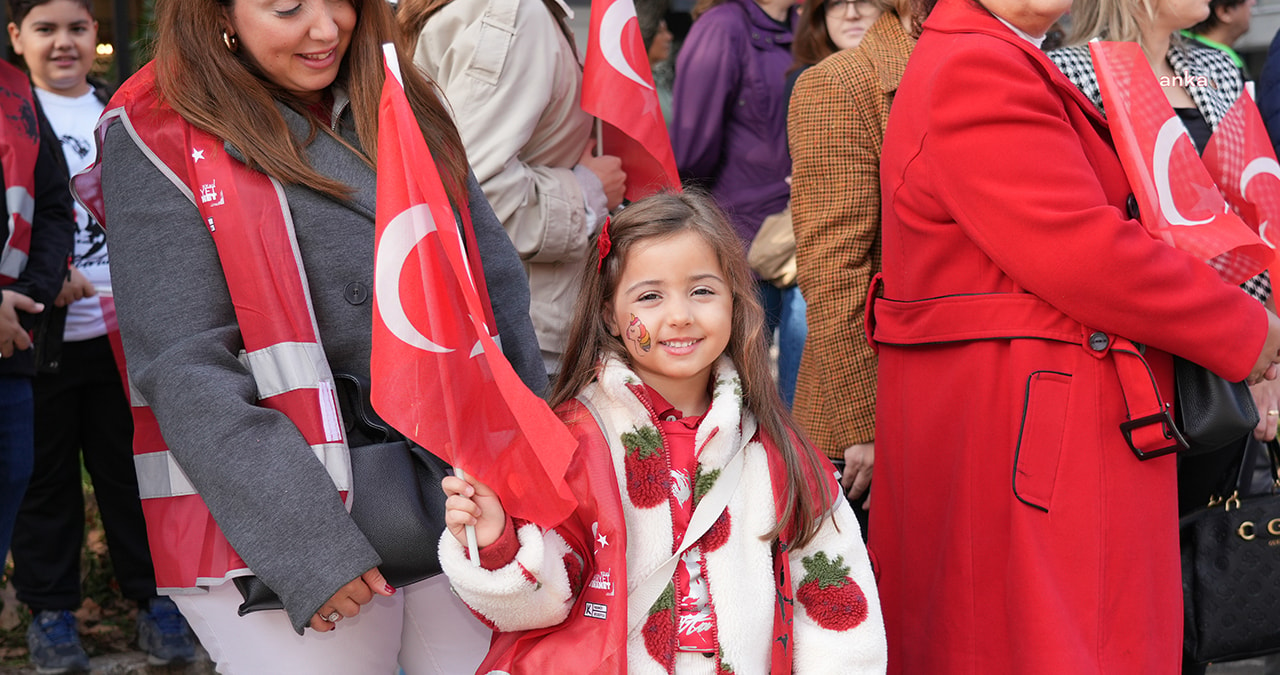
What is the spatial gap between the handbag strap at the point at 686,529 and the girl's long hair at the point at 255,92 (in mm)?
581

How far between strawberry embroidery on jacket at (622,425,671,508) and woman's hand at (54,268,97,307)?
2426 mm

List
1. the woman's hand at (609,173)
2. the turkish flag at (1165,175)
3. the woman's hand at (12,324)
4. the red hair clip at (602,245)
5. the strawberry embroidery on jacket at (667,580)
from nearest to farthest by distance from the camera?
the strawberry embroidery on jacket at (667,580)
the red hair clip at (602,245)
the turkish flag at (1165,175)
the woman's hand at (609,173)
the woman's hand at (12,324)

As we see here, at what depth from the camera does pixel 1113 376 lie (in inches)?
99.4

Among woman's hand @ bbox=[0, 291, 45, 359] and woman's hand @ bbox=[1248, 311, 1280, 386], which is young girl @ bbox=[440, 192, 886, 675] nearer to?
woman's hand @ bbox=[1248, 311, 1280, 386]

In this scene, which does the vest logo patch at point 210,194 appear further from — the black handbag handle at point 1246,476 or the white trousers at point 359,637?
the black handbag handle at point 1246,476

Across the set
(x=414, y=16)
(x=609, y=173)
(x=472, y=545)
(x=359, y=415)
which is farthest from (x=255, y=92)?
(x=609, y=173)

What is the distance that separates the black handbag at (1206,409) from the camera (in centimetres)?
254

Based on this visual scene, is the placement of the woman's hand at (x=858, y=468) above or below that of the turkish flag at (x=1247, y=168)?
below

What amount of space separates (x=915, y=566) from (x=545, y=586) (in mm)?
1049

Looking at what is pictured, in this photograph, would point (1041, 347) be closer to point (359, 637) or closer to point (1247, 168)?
point (1247, 168)

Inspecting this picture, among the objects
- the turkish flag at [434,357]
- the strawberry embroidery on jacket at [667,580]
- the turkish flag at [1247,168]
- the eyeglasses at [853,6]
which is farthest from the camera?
the eyeglasses at [853,6]

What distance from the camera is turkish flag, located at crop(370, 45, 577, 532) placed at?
2045mm

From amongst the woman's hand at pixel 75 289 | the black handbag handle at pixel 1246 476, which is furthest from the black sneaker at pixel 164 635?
the black handbag handle at pixel 1246 476

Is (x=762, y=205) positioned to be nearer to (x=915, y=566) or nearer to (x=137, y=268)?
(x=915, y=566)
